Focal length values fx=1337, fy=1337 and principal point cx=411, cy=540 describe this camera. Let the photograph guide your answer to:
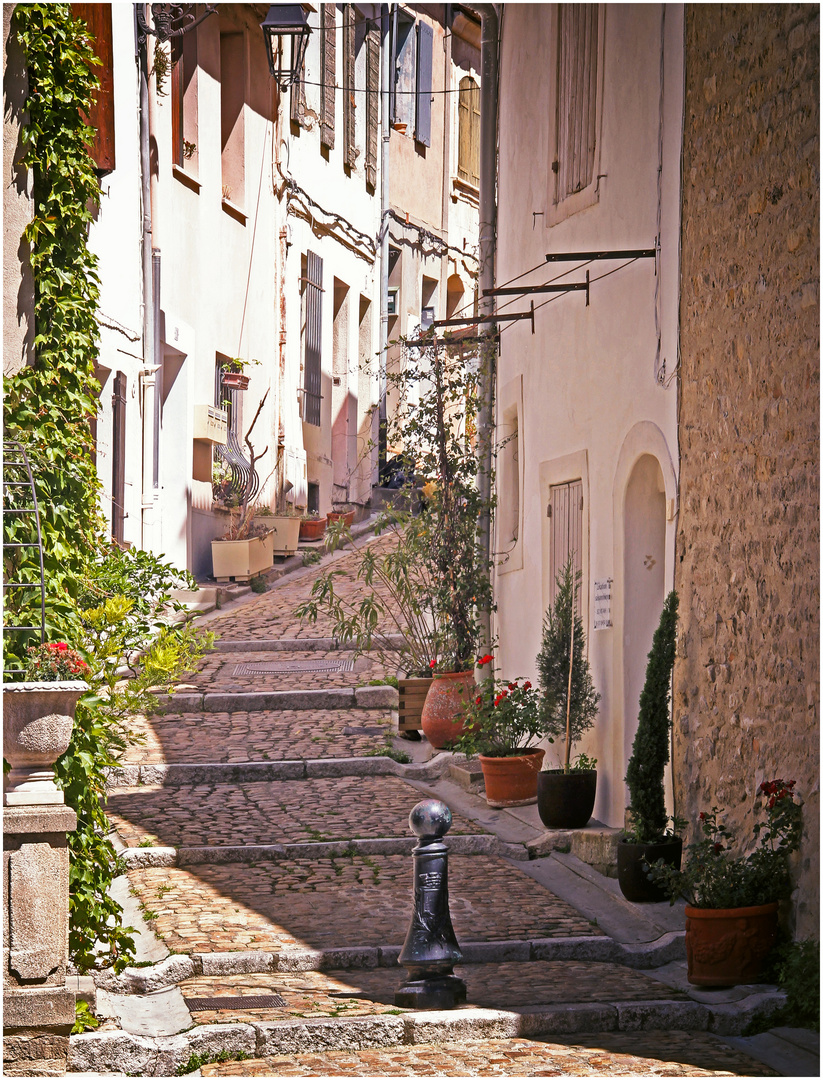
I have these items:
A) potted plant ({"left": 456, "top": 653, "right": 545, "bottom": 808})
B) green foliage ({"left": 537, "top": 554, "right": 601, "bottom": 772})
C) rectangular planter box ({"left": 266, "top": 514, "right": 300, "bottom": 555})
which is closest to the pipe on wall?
potted plant ({"left": 456, "top": 653, "right": 545, "bottom": 808})

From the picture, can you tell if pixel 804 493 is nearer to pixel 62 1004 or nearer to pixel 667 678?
pixel 667 678

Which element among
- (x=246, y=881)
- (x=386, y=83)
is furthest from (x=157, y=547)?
(x=386, y=83)

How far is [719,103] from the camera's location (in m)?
7.24

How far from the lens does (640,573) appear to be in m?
8.85

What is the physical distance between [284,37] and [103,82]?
8293 mm

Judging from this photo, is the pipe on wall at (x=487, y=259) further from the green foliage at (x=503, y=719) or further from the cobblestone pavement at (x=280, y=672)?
the cobblestone pavement at (x=280, y=672)

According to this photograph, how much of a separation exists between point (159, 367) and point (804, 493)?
30.4 ft

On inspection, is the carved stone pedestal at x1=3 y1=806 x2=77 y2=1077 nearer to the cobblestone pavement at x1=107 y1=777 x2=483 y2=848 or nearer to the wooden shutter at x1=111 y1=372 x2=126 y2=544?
the cobblestone pavement at x1=107 y1=777 x2=483 y2=848

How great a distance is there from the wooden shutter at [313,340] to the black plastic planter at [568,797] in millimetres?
11998

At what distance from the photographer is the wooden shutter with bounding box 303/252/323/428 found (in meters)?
20.2

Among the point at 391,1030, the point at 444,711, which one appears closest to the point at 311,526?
the point at 444,711

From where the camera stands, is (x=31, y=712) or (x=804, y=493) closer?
(x=31, y=712)

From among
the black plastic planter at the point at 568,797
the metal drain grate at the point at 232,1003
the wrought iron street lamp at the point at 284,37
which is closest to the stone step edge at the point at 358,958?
the metal drain grate at the point at 232,1003

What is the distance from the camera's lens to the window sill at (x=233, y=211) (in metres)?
17.2
